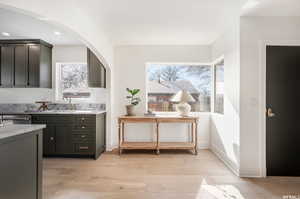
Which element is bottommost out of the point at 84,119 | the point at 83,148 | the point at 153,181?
the point at 153,181

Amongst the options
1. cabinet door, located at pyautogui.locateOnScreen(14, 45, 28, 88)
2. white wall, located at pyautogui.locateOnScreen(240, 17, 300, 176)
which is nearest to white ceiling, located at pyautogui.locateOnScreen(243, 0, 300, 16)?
white wall, located at pyautogui.locateOnScreen(240, 17, 300, 176)

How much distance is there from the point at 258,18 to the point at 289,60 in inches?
31.3

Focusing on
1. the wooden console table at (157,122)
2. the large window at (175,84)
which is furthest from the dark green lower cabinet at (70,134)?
the large window at (175,84)

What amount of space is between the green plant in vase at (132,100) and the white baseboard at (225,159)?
77.5 inches

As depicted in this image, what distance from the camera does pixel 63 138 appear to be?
12.0ft

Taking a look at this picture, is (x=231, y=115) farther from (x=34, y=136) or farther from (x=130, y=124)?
(x=34, y=136)

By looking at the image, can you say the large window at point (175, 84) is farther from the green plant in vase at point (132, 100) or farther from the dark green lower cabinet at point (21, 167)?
the dark green lower cabinet at point (21, 167)

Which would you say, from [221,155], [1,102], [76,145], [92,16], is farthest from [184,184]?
[1,102]

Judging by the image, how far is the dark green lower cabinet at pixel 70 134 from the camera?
3.63 meters

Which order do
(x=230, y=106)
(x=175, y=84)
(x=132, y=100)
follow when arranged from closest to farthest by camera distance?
1. (x=230, y=106)
2. (x=132, y=100)
3. (x=175, y=84)

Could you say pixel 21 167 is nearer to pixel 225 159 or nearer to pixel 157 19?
pixel 157 19

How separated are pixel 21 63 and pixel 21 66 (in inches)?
2.5

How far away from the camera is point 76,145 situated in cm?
365

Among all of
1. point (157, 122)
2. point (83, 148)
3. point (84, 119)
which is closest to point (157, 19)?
point (157, 122)
